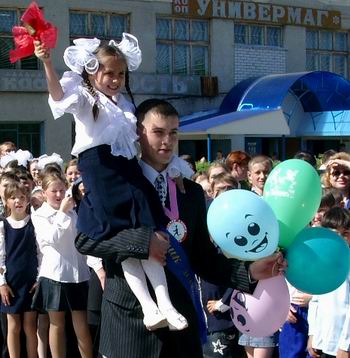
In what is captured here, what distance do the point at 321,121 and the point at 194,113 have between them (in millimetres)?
4396

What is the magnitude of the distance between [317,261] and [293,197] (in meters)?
0.31

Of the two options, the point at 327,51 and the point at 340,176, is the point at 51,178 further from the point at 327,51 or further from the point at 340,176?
the point at 327,51

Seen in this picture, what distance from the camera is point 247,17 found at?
23.5 metres

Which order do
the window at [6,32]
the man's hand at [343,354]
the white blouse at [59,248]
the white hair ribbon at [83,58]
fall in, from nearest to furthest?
1. the white hair ribbon at [83,58]
2. the man's hand at [343,354]
3. the white blouse at [59,248]
4. the window at [6,32]

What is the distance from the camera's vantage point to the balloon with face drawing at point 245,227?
9.34ft

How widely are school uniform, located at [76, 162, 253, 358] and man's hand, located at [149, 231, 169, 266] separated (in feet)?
0.09

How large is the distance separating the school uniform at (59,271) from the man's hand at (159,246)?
307 centimetres

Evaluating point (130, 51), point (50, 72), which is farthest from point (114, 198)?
point (130, 51)

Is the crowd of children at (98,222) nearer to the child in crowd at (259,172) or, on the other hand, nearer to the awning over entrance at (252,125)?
the child in crowd at (259,172)

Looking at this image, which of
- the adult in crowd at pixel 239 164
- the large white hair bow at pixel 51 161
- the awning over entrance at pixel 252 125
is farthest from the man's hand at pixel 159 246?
the awning over entrance at pixel 252 125

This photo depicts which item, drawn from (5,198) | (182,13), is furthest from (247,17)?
(5,198)

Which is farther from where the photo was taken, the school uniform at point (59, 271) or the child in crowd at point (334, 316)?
the school uniform at point (59, 271)

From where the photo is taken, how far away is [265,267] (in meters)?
2.96

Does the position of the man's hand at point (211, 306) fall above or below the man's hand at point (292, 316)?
above
